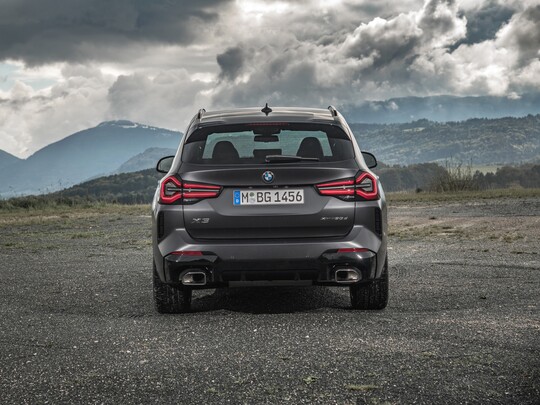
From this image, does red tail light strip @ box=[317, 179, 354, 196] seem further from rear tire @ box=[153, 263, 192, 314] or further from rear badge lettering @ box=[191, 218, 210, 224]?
rear tire @ box=[153, 263, 192, 314]

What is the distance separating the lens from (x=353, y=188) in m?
5.47

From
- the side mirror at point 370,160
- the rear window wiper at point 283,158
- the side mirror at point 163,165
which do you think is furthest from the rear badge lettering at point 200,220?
the side mirror at point 370,160

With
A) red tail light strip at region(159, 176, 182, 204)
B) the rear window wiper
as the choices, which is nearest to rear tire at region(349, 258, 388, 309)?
the rear window wiper

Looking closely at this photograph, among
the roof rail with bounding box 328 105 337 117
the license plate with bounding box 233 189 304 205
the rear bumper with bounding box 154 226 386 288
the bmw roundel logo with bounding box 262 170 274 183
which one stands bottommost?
the rear bumper with bounding box 154 226 386 288

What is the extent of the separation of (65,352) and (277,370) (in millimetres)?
1610

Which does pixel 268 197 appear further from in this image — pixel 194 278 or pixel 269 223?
pixel 194 278

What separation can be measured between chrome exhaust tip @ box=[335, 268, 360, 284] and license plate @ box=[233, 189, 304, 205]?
0.64m

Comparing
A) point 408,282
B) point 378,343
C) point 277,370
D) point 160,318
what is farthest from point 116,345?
point 408,282

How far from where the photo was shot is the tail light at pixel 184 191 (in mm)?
5430

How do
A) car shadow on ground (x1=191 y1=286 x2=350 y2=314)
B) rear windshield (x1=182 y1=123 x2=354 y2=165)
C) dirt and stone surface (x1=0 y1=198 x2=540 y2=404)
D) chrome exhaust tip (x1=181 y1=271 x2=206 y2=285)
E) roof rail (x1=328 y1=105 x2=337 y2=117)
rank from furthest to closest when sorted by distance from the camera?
car shadow on ground (x1=191 y1=286 x2=350 y2=314)
roof rail (x1=328 y1=105 x2=337 y2=117)
rear windshield (x1=182 y1=123 x2=354 y2=165)
chrome exhaust tip (x1=181 y1=271 x2=206 y2=285)
dirt and stone surface (x1=0 y1=198 x2=540 y2=404)

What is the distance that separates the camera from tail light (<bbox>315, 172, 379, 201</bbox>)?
17.8ft

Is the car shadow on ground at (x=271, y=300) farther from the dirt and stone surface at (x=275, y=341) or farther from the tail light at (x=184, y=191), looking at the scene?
the tail light at (x=184, y=191)

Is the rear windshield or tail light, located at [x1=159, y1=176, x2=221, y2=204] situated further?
the rear windshield

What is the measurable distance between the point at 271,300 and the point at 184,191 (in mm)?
2019
